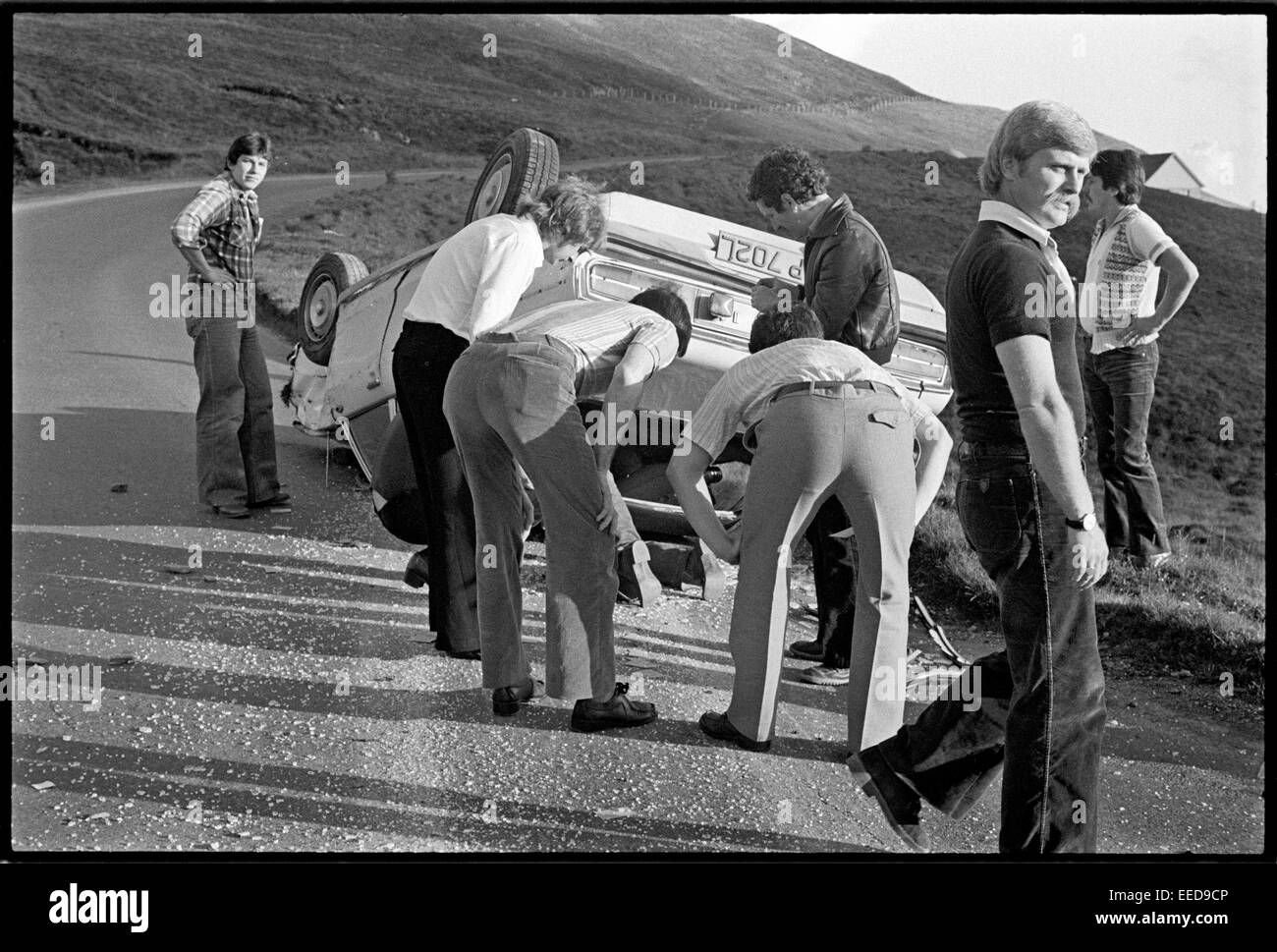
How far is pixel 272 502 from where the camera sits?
257 inches

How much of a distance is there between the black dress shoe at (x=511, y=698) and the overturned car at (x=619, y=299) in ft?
4.85

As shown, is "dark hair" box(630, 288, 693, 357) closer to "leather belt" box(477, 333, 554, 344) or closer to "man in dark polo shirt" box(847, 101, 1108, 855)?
"leather belt" box(477, 333, 554, 344)

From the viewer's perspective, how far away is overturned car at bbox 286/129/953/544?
19.1ft

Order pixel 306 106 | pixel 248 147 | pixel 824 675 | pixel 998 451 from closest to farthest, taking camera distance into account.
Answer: pixel 998 451, pixel 824 675, pixel 248 147, pixel 306 106

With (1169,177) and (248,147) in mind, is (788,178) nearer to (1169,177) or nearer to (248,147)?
(248,147)

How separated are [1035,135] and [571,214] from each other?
1.55 metres

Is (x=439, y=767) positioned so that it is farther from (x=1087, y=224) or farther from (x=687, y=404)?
(x=1087, y=224)

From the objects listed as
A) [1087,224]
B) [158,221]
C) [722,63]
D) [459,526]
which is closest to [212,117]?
[158,221]

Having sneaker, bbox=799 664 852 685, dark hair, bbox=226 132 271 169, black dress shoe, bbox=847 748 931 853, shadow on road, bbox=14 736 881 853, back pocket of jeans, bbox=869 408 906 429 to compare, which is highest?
dark hair, bbox=226 132 271 169

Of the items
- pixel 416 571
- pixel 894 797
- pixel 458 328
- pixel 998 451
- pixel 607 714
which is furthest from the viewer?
pixel 416 571

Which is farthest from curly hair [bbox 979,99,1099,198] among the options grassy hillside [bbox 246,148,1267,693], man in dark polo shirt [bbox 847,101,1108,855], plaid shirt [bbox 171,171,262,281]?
plaid shirt [bbox 171,171,262,281]

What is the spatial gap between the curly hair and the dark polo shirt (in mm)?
116

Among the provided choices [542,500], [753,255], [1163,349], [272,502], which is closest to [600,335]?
[542,500]

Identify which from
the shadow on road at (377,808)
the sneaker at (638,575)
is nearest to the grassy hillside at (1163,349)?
the sneaker at (638,575)
